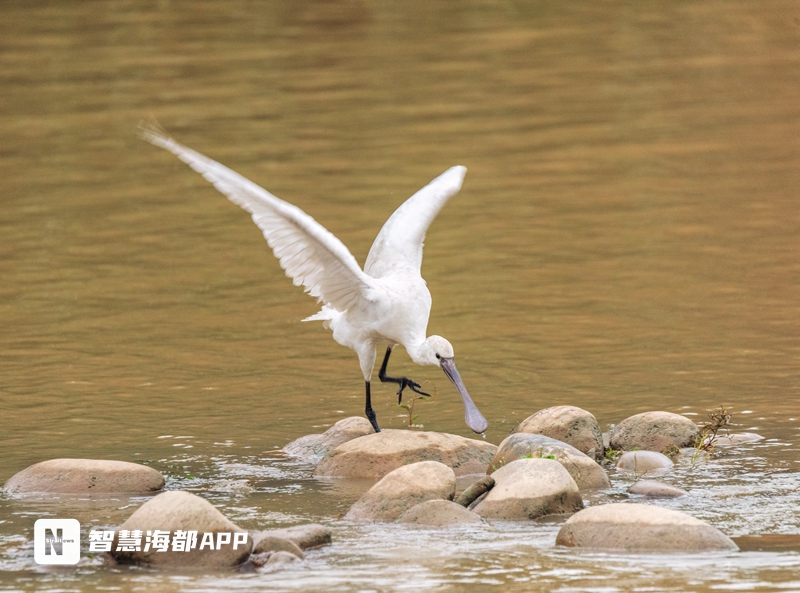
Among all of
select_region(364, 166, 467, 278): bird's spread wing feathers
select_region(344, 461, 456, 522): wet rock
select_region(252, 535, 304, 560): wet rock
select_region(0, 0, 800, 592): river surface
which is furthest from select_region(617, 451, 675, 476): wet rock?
select_region(252, 535, 304, 560): wet rock

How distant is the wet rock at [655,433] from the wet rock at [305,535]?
11.2 ft

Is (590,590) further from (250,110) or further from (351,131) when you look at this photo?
(250,110)

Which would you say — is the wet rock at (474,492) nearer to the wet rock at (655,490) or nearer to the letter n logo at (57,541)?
the wet rock at (655,490)

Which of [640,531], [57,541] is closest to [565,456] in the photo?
[640,531]

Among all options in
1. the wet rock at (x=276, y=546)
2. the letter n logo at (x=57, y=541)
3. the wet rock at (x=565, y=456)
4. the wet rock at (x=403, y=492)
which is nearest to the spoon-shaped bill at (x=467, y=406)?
the wet rock at (x=565, y=456)

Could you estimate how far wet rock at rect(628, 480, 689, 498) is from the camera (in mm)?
10906

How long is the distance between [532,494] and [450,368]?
2025 millimetres

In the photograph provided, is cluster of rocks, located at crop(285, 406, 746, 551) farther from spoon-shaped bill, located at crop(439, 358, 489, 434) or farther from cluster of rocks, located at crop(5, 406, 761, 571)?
spoon-shaped bill, located at crop(439, 358, 489, 434)

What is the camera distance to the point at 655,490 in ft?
35.9

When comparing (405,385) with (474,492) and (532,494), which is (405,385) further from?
(532,494)

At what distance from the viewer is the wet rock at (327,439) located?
12586mm

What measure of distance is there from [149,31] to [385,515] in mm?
31288

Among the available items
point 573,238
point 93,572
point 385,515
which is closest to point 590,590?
point 385,515

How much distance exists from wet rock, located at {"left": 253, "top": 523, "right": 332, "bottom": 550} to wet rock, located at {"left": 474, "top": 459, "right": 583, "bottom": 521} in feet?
3.93
